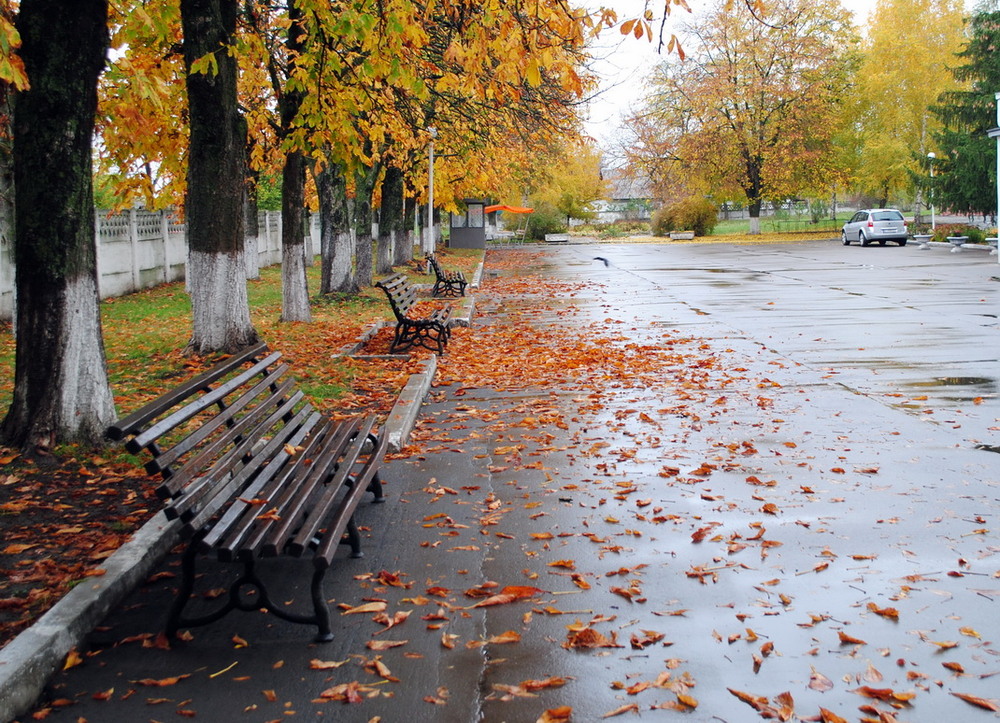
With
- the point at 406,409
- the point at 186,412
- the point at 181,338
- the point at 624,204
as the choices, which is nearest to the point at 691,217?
the point at 181,338

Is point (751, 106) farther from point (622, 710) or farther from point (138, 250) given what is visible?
point (622, 710)

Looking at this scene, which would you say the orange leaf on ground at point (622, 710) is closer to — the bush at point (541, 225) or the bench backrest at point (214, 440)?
the bench backrest at point (214, 440)

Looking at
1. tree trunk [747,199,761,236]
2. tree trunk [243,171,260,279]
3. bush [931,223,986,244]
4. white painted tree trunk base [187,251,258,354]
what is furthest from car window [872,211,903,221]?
white painted tree trunk base [187,251,258,354]

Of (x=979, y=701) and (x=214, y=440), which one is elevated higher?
(x=214, y=440)

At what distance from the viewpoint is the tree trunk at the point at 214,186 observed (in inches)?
424

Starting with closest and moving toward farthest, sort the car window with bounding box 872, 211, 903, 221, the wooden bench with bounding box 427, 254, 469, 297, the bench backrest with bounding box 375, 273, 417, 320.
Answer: the bench backrest with bounding box 375, 273, 417, 320
the wooden bench with bounding box 427, 254, 469, 297
the car window with bounding box 872, 211, 903, 221

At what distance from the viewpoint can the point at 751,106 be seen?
198 feet

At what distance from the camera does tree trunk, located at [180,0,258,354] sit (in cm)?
1076

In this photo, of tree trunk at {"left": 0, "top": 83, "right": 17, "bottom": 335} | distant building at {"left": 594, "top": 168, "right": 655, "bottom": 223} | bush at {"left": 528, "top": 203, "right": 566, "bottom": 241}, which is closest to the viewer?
tree trunk at {"left": 0, "top": 83, "right": 17, "bottom": 335}

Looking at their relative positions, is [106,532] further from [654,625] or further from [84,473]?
[654,625]

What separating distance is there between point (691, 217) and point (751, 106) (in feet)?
25.5

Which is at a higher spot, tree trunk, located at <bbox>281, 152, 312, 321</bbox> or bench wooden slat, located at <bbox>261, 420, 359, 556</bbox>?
tree trunk, located at <bbox>281, 152, 312, 321</bbox>

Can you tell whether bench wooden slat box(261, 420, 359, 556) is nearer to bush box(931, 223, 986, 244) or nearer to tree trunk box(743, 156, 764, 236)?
bush box(931, 223, 986, 244)

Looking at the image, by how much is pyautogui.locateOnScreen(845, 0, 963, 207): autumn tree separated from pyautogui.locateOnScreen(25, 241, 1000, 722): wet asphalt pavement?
51.8 metres
